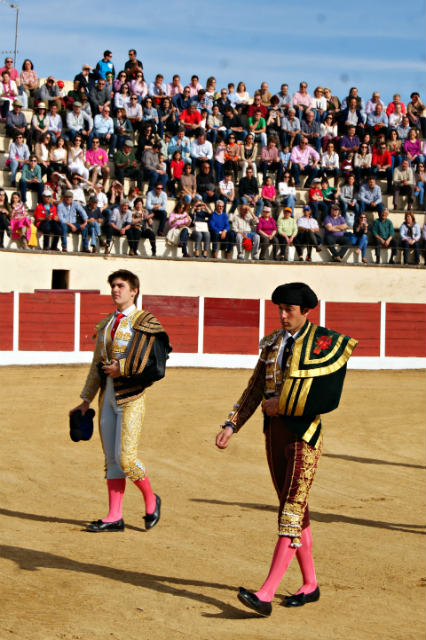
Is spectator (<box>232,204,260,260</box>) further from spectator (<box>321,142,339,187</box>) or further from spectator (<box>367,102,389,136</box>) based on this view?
spectator (<box>367,102,389,136</box>)

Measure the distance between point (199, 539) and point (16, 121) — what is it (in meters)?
12.4

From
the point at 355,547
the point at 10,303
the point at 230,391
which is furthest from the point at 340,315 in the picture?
the point at 355,547

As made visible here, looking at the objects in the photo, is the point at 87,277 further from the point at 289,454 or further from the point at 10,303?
the point at 289,454

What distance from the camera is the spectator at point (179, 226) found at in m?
17.2

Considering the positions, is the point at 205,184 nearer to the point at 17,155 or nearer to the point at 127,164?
the point at 127,164

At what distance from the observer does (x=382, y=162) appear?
19.6 m

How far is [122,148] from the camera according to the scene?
17.5 m

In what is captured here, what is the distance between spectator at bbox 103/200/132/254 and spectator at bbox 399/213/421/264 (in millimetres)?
5229

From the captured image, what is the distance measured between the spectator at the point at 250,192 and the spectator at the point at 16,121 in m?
3.93

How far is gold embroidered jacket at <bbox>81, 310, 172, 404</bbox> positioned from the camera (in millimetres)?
5547

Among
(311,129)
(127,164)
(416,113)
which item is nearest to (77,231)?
(127,164)

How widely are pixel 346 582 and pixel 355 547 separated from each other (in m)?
0.82

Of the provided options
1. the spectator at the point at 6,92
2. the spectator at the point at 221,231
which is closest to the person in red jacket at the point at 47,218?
the spectator at the point at 6,92

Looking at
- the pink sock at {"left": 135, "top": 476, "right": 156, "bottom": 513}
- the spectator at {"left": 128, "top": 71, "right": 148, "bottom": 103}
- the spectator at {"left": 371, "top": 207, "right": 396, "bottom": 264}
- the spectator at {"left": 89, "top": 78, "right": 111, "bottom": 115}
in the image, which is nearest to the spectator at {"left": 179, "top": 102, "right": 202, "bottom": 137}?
the spectator at {"left": 128, "top": 71, "right": 148, "bottom": 103}
